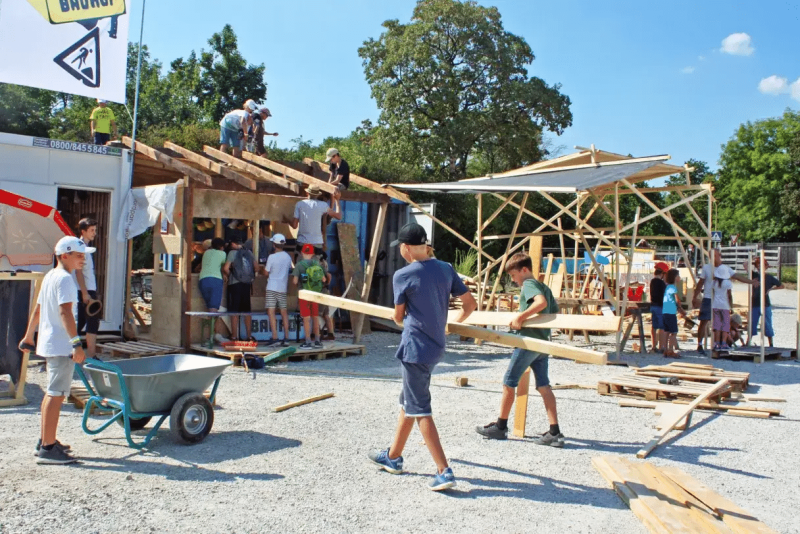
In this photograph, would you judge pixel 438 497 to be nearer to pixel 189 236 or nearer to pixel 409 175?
pixel 189 236

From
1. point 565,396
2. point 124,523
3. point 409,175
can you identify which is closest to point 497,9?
point 409,175

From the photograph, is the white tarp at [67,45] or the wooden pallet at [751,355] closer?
the white tarp at [67,45]

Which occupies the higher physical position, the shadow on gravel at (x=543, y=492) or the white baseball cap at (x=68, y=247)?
the white baseball cap at (x=68, y=247)

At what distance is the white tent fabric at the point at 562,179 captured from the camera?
1150 centimetres

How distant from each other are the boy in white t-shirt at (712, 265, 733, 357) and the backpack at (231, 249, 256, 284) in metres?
8.30

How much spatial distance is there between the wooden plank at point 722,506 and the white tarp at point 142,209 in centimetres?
899

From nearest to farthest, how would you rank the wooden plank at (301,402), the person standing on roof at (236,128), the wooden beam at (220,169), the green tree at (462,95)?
1. the wooden plank at (301,402)
2. the wooden beam at (220,169)
3. the person standing on roof at (236,128)
4. the green tree at (462,95)

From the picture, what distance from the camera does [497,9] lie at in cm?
3562

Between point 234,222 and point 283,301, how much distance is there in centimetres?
207

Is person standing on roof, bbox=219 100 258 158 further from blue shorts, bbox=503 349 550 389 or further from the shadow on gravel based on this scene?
the shadow on gravel

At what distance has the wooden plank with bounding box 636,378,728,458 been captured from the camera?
663 centimetres

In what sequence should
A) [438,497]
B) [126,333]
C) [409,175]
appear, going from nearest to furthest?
[438,497] < [126,333] < [409,175]

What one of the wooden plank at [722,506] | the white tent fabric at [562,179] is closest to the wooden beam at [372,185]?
the white tent fabric at [562,179]

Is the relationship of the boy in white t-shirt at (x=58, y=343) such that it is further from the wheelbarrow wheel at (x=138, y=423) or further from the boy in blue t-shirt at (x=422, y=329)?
the boy in blue t-shirt at (x=422, y=329)
